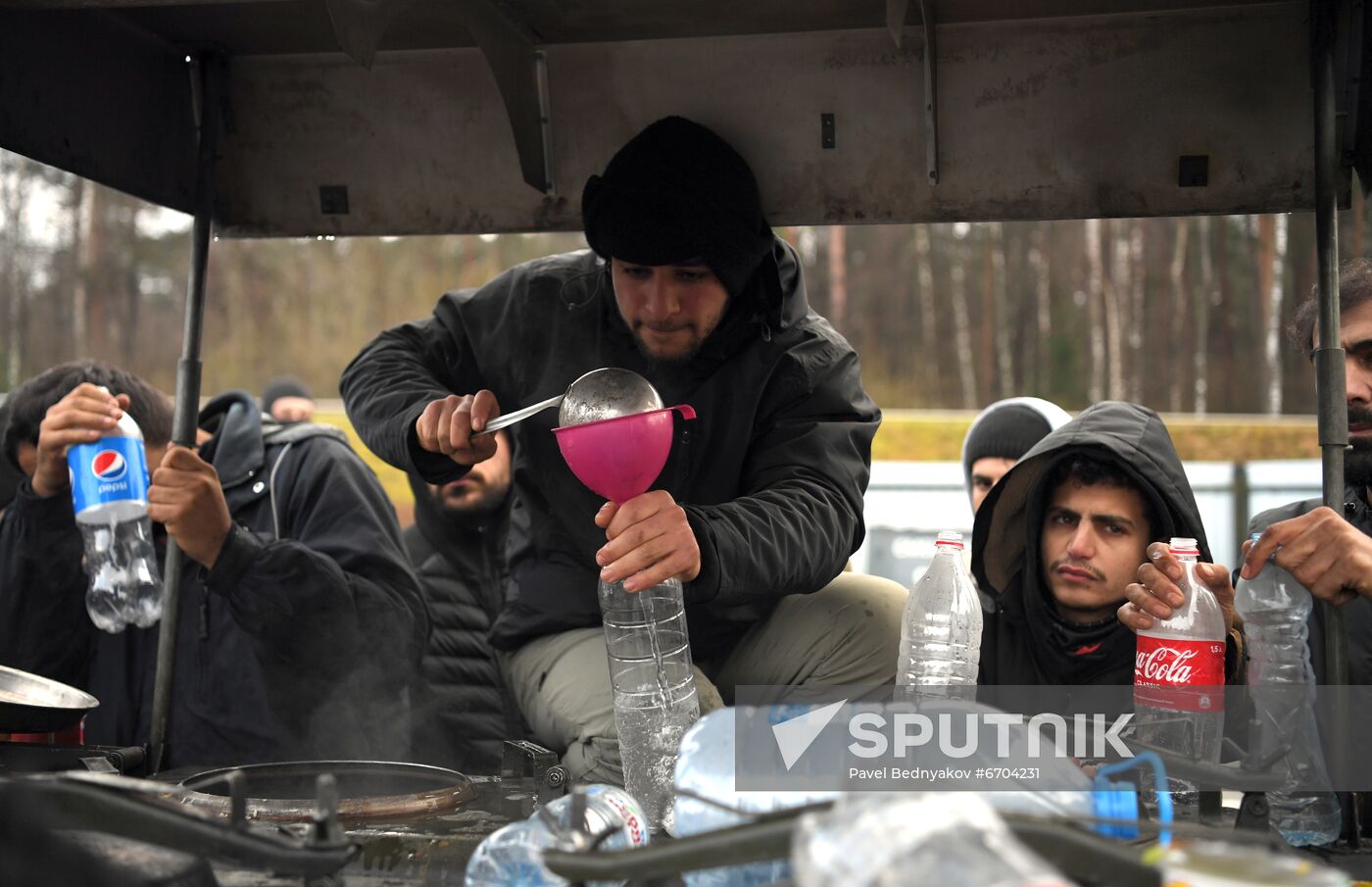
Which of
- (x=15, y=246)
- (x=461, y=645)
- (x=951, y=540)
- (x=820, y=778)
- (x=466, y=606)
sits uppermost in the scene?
(x=15, y=246)

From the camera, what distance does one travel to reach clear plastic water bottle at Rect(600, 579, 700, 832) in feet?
7.30

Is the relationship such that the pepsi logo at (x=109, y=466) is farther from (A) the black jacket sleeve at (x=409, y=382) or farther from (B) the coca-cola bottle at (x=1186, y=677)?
(B) the coca-cola bottle at (x=1186, y=677)

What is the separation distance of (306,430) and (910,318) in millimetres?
9444

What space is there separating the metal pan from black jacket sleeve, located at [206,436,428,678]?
60 cm

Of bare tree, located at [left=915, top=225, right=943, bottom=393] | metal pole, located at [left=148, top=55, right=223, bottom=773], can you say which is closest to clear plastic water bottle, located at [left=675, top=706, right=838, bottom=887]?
metal pole, located at [left=148, top=55, right=223, bottom=773]

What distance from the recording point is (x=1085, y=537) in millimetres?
2863

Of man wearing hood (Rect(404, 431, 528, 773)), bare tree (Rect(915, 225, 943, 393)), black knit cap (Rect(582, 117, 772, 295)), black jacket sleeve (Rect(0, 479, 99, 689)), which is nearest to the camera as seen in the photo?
black knit cap (Rect(582, 117, 772, 295))

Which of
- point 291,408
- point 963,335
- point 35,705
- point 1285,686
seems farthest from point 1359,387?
point 963,335

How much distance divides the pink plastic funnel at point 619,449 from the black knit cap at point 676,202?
0.58m

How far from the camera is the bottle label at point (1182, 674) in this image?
219cm

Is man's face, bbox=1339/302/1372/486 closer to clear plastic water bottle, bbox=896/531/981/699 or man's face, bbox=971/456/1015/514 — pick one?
clear plastic water bottle, bbox=896/531/981/699

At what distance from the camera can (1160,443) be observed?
290 centimetres

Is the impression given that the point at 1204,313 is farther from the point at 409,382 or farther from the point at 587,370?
the point at 409,382

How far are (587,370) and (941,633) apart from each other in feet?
3.20
